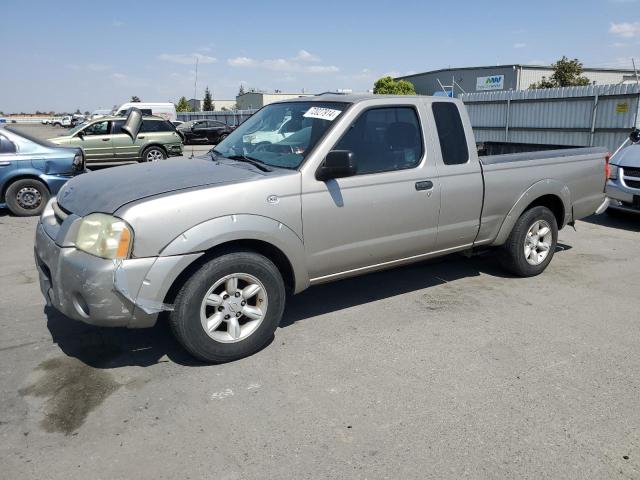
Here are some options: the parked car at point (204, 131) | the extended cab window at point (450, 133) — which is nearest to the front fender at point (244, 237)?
the extended cab window at point (450, 133)

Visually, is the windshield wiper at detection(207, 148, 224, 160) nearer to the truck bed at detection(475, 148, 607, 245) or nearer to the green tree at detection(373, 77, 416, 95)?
the truck bed at detection(475, 148, 607, 245)

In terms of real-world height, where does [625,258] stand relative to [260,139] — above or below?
below

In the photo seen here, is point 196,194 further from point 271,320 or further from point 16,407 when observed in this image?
point 16,407

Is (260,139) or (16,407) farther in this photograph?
(260,139)

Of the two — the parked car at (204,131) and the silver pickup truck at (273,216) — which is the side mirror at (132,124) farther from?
the parked car at (204,131)

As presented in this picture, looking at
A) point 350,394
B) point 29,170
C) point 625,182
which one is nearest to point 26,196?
point 29,170

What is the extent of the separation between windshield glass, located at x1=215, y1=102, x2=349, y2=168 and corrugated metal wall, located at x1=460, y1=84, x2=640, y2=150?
10360 millimetres

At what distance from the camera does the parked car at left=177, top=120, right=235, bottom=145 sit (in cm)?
2977

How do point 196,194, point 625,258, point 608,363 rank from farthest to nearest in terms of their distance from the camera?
1. point 625,258
2. point 608,363
3. point 196,194

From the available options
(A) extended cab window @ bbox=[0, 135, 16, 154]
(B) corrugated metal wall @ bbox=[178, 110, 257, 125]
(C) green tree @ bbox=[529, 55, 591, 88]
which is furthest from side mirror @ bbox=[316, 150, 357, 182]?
(C) green tree @ bbox=[529, 55, 591, 88]

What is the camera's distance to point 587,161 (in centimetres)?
593

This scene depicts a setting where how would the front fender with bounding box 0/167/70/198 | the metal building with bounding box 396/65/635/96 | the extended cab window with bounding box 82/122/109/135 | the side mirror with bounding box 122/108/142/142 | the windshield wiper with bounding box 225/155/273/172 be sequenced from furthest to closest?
the metal building with bounding box 396/65/635/96 → the extended cab window with bounding box 82/122/109/135 → the front fender with bounding box 0/167/70/198 → the side mirror with bounding box 122/108/142/142 → the windshield wiper with bounding box 225/155/273/172

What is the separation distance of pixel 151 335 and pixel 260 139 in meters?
1.87

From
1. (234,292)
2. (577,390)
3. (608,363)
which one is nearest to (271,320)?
(234,292)
